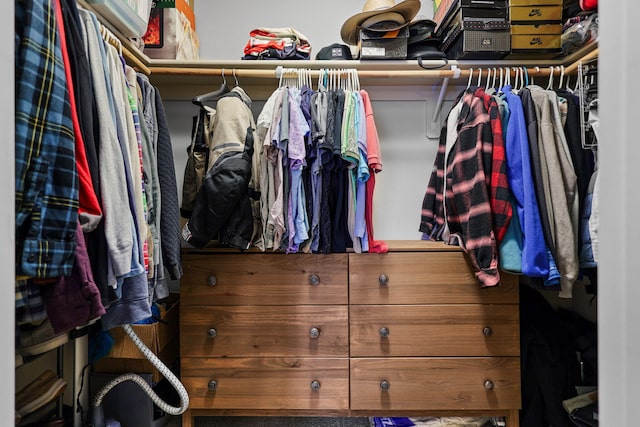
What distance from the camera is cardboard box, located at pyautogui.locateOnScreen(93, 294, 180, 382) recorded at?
4.90 ft

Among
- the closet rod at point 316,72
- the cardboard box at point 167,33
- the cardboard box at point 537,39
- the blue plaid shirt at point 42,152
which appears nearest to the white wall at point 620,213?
the blue plaid shirt at point 42,152

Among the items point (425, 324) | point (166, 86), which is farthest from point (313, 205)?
point (166, 86)

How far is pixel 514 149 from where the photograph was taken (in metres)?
1.40

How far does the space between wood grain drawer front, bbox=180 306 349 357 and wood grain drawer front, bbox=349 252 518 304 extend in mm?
146

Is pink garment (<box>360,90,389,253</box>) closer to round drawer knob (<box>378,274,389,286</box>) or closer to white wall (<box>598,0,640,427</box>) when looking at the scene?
round drawer knob (<box>378,274,389,286</box>)

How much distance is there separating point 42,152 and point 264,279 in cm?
97

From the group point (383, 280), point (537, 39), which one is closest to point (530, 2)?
point (537, 39)

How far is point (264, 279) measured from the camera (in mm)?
1532

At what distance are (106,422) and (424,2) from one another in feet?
8.19

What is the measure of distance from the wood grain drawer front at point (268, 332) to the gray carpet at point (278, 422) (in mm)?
445

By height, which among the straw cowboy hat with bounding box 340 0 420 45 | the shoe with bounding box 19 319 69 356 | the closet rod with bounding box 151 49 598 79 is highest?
the straw cowboy hat with bounding box 340 0 420 45

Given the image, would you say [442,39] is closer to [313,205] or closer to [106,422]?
[313,205]

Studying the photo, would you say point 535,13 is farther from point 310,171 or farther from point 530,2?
point 310,171

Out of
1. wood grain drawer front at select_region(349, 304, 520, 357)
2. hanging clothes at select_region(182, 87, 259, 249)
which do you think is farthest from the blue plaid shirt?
wood grain drawer front at select_region(349, 304, 520, 357)
